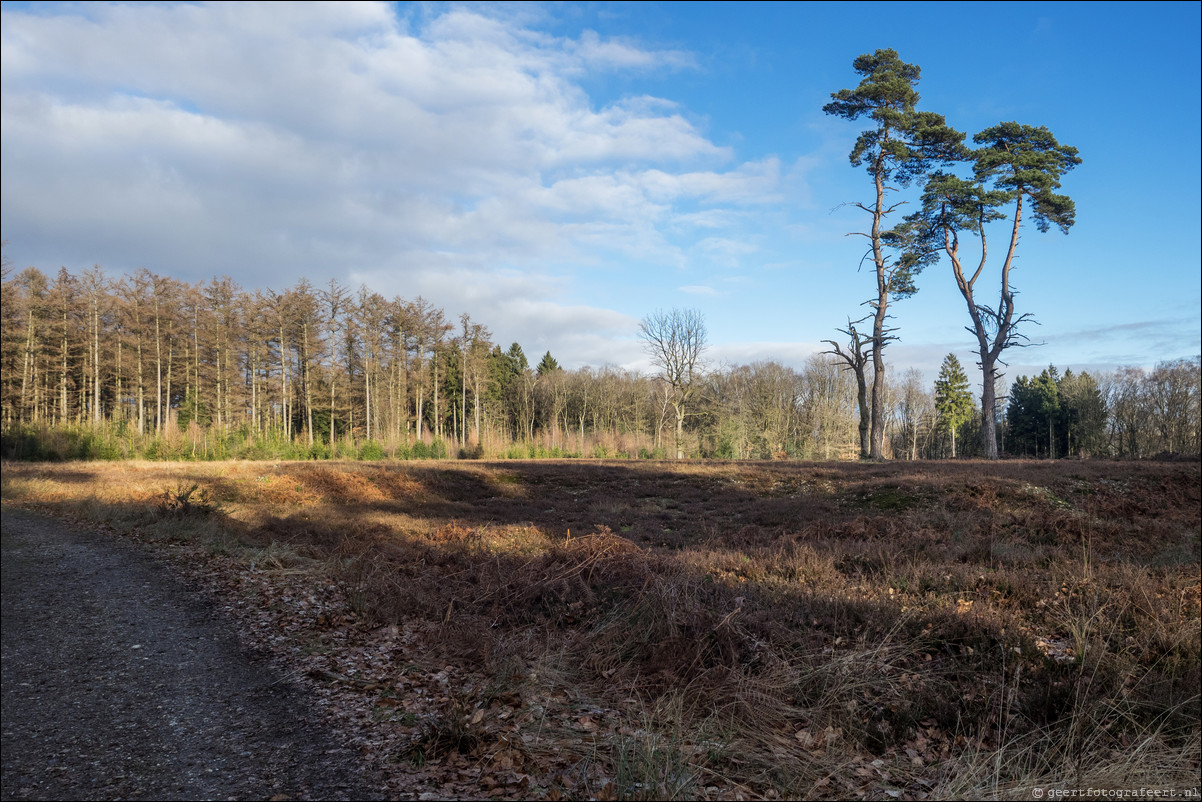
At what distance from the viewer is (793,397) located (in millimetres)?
56281

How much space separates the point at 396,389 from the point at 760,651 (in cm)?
4754

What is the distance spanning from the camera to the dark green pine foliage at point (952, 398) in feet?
219

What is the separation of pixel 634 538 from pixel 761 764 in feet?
28.5

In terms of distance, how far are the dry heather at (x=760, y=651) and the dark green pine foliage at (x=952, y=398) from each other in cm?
5938

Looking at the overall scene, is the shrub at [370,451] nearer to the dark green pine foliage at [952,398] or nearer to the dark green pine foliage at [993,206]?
the dark green pine foliage at [993,206]

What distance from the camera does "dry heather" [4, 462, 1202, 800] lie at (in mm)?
4262

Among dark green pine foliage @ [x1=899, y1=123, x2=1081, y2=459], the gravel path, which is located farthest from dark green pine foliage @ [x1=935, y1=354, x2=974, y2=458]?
the gravel path

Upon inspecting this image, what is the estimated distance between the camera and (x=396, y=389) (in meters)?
49.8

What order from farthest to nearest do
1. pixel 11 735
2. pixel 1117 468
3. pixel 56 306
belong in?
1. pixel 56 306
2. pixel 1117 468
3. pixel 11 735

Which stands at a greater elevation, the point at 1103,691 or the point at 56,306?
the point at 56,306

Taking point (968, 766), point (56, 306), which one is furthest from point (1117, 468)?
point (56, 306)

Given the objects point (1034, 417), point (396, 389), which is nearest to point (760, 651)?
point (396, 389)

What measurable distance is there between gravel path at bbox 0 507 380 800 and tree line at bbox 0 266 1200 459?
86.0 ft

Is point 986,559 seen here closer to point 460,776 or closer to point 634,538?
point 634,538
